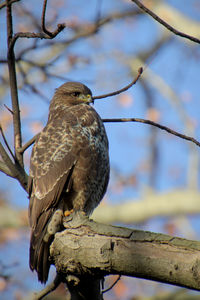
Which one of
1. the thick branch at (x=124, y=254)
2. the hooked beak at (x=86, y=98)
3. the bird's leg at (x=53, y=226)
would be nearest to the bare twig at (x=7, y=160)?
the bird's leg at (x=53, y=226)

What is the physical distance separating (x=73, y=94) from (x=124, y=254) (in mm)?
2754

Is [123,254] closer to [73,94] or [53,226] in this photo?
[53,226]

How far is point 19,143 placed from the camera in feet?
13.4

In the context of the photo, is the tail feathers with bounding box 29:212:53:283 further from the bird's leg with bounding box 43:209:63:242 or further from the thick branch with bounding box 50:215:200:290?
the thick branch with bounding box 50:215:200:290

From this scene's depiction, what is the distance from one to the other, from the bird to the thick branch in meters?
0.57

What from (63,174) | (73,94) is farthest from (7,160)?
(73,94)

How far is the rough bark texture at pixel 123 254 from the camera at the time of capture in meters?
2.71

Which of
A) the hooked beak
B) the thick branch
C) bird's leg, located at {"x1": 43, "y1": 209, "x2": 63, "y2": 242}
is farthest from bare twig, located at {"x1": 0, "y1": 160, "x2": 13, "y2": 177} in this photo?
the hooked beak

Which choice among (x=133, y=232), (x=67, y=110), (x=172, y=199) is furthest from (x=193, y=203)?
(x=133, y=232)

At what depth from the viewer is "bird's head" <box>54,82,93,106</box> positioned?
5148mm

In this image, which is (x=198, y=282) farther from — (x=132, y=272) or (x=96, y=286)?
(x=96, y=286)

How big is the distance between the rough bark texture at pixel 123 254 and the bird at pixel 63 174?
56 cm

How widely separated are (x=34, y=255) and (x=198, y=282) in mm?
1495

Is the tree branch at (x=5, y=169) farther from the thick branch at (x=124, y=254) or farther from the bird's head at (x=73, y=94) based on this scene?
the bird's head at (x=73, y=94)
